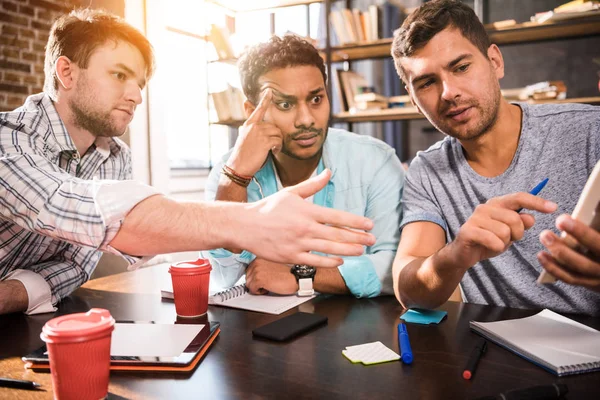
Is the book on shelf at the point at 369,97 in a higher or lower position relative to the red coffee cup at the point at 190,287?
higher

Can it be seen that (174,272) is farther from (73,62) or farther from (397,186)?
(73,62)

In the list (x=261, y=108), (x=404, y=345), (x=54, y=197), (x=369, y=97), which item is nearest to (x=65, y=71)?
(x=261, y=108)

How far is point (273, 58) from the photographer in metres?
1.74

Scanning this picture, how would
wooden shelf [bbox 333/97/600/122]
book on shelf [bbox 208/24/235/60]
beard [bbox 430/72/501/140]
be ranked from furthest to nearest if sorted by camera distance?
book on shelf [bbox 208/24/235/60] < wooden shelf [bbox 333/97/600/122] < beard [bbox 430/72/501/140]

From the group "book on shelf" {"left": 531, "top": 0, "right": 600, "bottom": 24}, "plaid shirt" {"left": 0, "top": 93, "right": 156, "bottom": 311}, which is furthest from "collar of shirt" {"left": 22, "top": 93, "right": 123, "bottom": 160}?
"book on shelf" {"left": 531, "top": 0, "right": 600, "bottom": 24}

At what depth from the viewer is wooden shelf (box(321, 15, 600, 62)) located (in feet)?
10.4

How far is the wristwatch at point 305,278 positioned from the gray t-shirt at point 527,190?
0.32m

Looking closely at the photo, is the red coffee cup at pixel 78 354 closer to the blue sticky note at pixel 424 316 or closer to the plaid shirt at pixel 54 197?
the plaid shirt at pixel 54 197

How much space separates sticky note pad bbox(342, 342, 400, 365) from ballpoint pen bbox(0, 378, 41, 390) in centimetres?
50

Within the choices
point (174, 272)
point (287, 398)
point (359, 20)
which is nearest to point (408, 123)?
point (359, 20)

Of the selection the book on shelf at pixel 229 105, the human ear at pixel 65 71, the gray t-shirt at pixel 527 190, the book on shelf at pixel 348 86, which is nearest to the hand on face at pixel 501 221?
the gray t-shirt at pixel 527 190

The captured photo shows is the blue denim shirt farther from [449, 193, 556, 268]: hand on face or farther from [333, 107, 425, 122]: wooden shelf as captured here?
[333, 107, 425, 122]: wooden shelf

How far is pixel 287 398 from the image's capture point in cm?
70

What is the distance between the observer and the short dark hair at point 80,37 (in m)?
1.75
